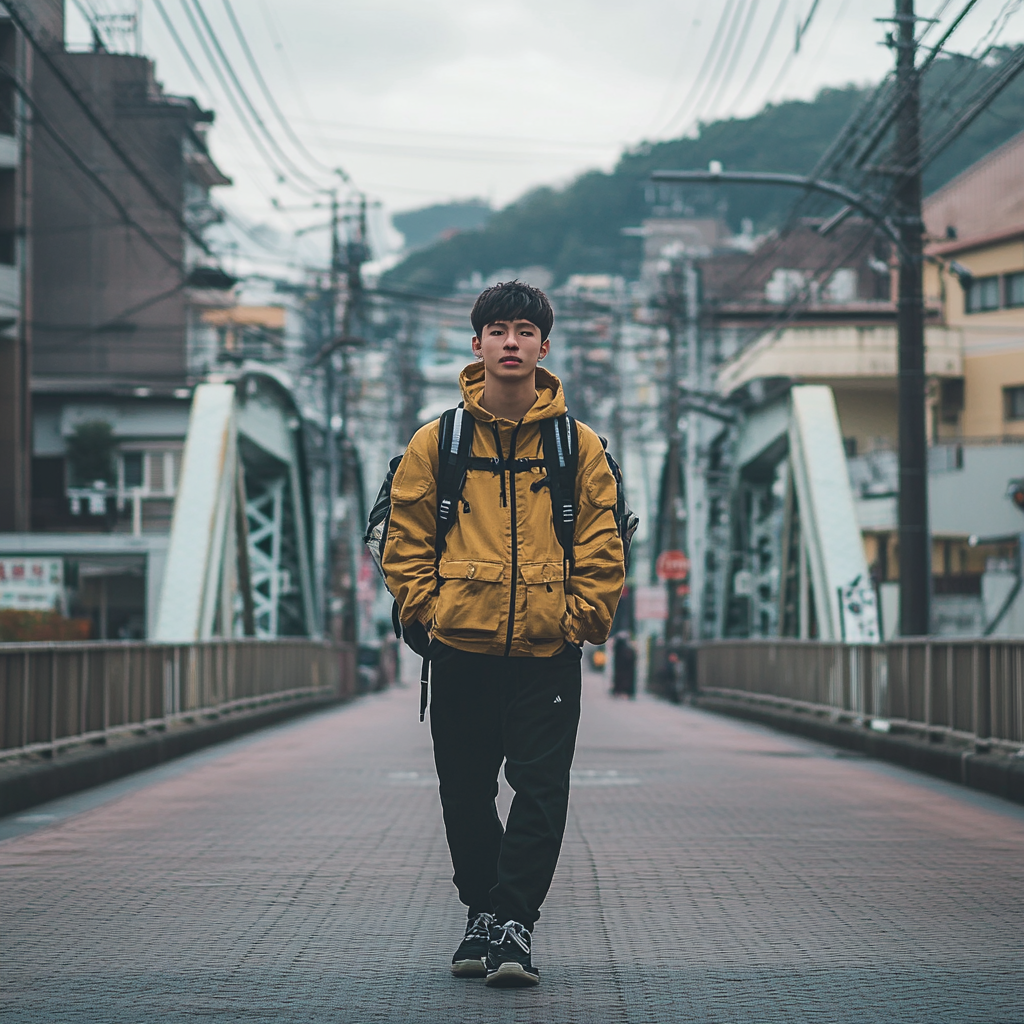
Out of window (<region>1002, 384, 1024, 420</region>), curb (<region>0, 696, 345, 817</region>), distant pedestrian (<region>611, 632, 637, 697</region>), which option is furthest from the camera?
window (<region>1002, 384, 1024, 420</region>)

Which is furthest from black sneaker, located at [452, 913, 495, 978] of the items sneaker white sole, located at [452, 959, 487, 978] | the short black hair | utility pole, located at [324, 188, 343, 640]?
utility pole, located at [324, 188, 343, 640]

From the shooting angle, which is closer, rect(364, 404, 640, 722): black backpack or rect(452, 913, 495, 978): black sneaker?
rect(364, 404, 640, 722): black backpack

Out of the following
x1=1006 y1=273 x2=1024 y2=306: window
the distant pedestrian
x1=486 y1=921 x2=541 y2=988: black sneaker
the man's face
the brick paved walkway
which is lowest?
the distant pedestrian

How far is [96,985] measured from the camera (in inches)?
198

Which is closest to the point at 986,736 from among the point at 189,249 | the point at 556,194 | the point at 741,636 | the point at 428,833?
the point at 428,833

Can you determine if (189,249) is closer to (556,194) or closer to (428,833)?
(428,833)

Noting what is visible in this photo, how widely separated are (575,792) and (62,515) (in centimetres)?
3656

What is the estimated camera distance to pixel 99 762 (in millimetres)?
12133

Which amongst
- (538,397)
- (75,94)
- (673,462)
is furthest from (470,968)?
(673,462)

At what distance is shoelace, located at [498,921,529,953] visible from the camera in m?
4.94

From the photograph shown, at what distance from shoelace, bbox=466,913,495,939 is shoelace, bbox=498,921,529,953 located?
20 centimetres

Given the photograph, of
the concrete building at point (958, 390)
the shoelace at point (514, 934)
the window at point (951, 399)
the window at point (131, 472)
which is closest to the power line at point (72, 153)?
the shoelace at point (514, 934)

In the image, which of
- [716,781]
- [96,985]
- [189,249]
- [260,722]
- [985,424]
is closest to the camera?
[96,985]

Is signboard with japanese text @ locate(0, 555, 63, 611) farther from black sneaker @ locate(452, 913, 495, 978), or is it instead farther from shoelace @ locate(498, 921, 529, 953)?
shoelace @ locate(498, 921, 529, 953)
